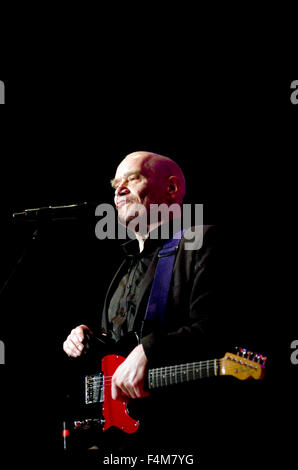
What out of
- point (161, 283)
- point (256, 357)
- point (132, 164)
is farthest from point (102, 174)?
point (256, 357)

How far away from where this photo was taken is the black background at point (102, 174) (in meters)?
2.72

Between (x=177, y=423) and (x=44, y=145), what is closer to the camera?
(x=177, y=423)

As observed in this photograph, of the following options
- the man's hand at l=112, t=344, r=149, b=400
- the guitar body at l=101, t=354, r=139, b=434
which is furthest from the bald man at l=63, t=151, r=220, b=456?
the guitar body at l=101, t=354, r=139, b=434

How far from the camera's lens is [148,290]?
7.80 feet

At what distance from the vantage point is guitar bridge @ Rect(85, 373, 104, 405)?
7.77ft

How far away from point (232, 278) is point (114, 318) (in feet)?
2.77

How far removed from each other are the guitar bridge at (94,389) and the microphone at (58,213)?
86 centimetres

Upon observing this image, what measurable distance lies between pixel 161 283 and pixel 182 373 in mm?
487

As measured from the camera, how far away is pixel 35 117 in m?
3.55

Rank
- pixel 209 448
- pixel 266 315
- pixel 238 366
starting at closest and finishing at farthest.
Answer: pixel 238 366
pixel 209 448
pixel 266 315
